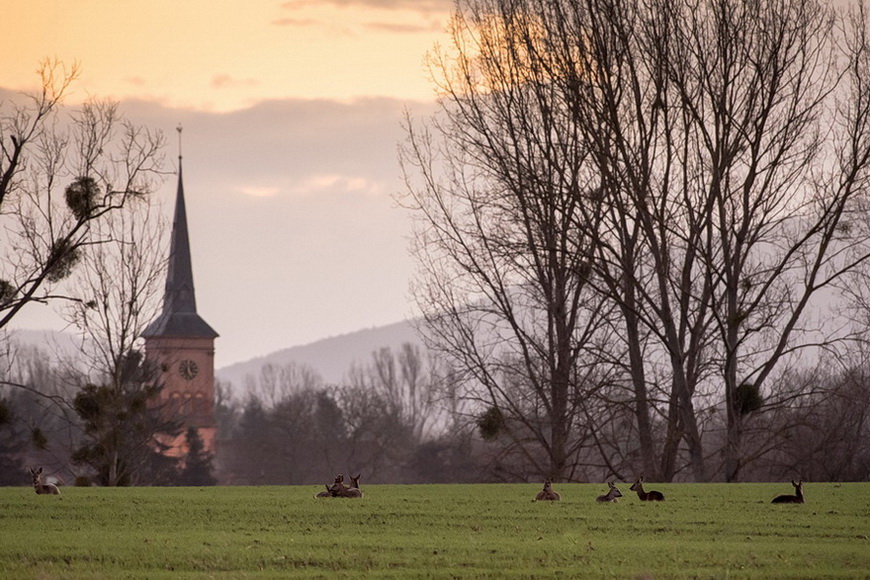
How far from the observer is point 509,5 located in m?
34.0

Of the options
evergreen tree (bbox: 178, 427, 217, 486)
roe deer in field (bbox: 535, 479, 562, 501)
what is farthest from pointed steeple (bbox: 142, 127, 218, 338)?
roe deer in field (bbox: 535, 479, 562, 501)

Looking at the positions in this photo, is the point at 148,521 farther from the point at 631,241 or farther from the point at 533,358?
the point at 533,358

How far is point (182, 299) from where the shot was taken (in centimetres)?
14125

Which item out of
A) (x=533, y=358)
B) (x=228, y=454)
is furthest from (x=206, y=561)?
(x=228, y=454)

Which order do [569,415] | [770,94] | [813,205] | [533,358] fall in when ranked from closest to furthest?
[770,94], [813,205], [569,415], [533,358]

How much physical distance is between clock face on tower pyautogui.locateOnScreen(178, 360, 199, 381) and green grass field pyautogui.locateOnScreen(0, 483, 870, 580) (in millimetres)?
128606

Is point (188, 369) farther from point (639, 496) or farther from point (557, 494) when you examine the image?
point (639, 496)

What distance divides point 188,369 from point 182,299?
1068 centimetres

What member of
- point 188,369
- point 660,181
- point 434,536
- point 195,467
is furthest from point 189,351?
point 434,536

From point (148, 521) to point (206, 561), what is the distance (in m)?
4.59

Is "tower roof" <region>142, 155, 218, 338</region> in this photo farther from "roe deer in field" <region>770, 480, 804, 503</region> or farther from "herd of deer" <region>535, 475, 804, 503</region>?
"roe deer in field" <region>770, 480, 804, 503</region>

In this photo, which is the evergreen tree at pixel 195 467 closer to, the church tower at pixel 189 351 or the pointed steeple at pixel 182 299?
the pointed steeple at pixel 182 299

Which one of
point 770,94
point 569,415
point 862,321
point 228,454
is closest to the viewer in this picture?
point 770,94

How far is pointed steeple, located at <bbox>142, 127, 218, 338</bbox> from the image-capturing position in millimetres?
122250
